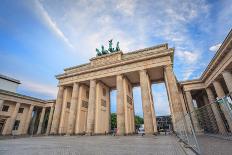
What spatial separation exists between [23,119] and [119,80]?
2916cm

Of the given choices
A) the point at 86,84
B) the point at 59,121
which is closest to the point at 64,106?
the point at 59,121

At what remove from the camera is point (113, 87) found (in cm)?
3350

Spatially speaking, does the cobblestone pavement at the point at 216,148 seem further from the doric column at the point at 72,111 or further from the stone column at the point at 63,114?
the stone column at the point at 63,114

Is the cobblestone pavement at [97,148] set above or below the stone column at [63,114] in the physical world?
below

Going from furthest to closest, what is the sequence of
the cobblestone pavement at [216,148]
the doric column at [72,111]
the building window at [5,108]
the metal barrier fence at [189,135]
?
1. the building window at [5,108]
2. the doric column at [72,111]
3. the cobblestone pavement at [216,148]
4. the metal barrier fence at [189,135]

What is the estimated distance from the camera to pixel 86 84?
102 ft

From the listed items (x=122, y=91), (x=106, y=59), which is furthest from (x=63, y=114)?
(x=106, y=59)

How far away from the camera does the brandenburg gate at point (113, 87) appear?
21531 millimetres

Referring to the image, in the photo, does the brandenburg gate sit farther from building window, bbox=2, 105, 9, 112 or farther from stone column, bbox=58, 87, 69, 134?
building window, bbox=2, 105, 9, 112

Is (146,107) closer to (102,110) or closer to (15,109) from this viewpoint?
(102,110)

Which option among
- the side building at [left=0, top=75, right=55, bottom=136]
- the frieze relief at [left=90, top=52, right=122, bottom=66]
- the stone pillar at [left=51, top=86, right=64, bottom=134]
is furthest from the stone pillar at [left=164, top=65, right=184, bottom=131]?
the side building at [left=0, top=75, right=55, bottom=136]

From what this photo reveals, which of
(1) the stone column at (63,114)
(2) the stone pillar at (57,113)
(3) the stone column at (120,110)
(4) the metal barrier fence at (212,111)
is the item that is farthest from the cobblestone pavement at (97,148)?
(1) the stone column at (63,114)

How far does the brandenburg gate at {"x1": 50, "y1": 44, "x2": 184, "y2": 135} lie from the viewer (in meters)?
21.5

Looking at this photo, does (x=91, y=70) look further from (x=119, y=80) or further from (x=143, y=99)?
(x=143, y=99)
